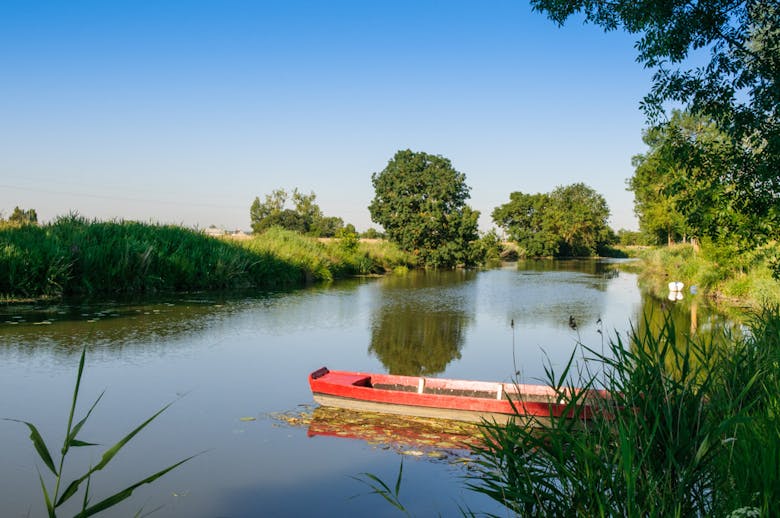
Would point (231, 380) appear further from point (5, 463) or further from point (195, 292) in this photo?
point (195, 292)

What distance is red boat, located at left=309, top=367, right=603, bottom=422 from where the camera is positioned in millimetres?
7383

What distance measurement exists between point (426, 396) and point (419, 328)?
8429mm

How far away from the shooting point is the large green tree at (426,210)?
152ft

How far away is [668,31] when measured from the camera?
26.8ft

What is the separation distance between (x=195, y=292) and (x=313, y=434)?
16.6m

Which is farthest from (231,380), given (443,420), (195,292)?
(195,292)

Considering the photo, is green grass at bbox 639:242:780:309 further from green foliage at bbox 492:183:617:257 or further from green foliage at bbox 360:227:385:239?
green foliage at bbox 492:183:617:257

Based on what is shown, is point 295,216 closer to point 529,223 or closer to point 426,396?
point 529,223

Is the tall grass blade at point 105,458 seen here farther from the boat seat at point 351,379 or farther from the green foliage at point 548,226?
the green foliage at point 548,226

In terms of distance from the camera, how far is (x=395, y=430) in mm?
7367

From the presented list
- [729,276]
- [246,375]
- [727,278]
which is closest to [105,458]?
[246,375]

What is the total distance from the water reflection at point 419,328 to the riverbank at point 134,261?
17.8 feet

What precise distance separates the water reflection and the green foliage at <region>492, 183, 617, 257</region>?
52237 mm

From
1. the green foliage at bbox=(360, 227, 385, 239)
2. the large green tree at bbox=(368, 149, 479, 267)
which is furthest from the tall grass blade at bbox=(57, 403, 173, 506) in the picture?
the green foliage at bbox=(360, 227, 385, 239)
